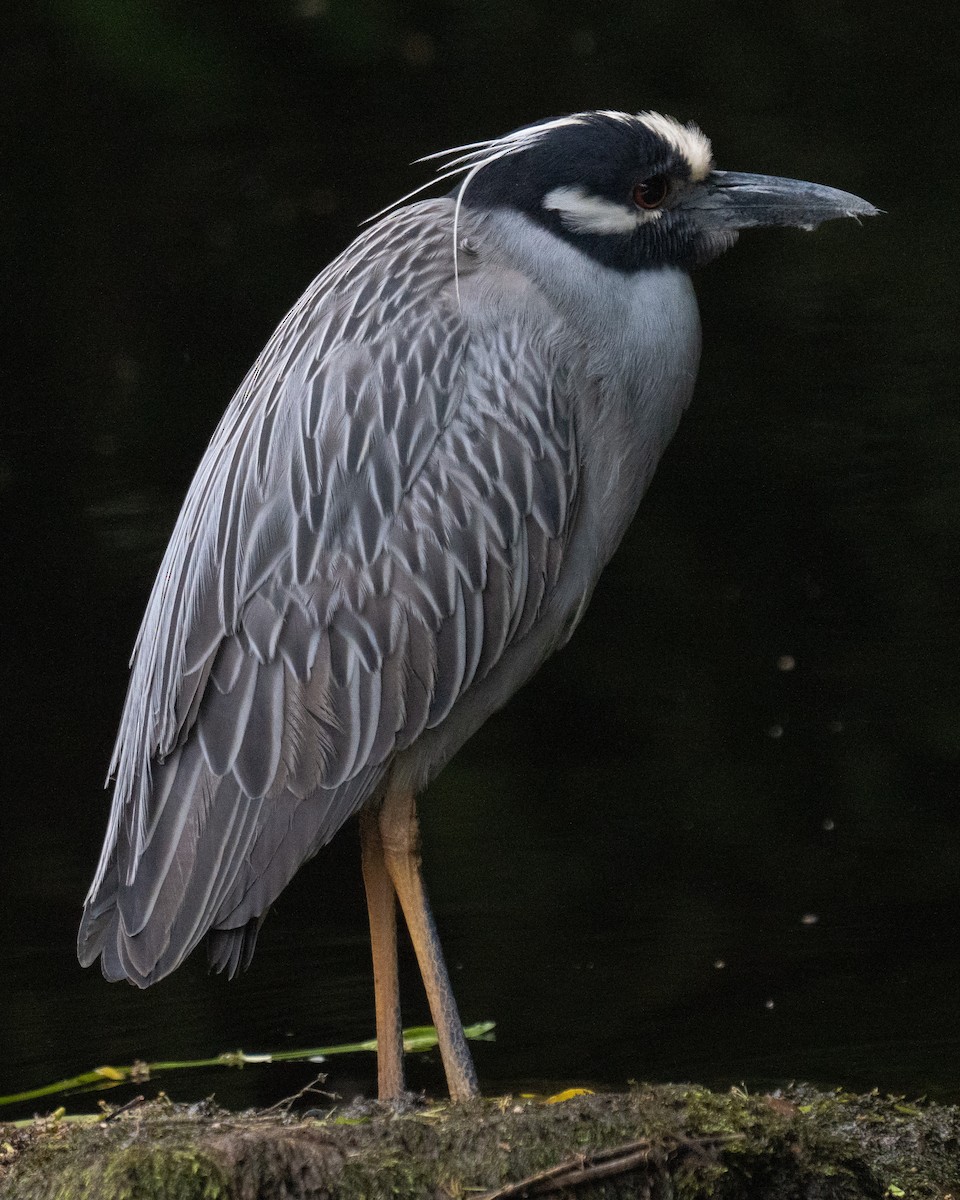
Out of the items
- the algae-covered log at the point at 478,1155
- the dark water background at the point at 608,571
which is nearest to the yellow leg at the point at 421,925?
the algae-covered log at the point at 478,1155

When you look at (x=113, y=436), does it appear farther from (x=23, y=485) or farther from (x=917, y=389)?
(x=917, y=389)

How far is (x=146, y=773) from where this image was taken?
12.4ft

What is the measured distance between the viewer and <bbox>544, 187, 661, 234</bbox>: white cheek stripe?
3863mm

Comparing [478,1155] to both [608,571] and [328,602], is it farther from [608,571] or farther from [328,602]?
[608,571]

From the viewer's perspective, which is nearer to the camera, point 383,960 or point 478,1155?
point 478,1155

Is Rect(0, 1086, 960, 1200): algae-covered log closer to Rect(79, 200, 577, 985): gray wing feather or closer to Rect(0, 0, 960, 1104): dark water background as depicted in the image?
Rect(79, 200, 577, 985): gray wing feather

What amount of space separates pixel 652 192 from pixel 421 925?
1.55 metres

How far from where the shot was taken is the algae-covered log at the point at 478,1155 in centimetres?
296

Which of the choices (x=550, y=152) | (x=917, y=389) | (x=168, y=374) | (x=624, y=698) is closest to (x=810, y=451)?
(x=917, y=389)

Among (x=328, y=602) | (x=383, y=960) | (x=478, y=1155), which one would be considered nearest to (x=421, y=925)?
(x=383, y=960)

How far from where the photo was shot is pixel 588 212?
3883 mm

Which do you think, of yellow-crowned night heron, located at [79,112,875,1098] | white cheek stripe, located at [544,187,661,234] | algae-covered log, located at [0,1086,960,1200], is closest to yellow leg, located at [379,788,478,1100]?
yellow-crowned night heron, located at [79,112,875,1098]

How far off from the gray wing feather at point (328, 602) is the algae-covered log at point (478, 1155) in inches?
22.5

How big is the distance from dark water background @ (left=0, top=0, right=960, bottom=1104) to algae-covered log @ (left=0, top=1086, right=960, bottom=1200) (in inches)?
44.4
